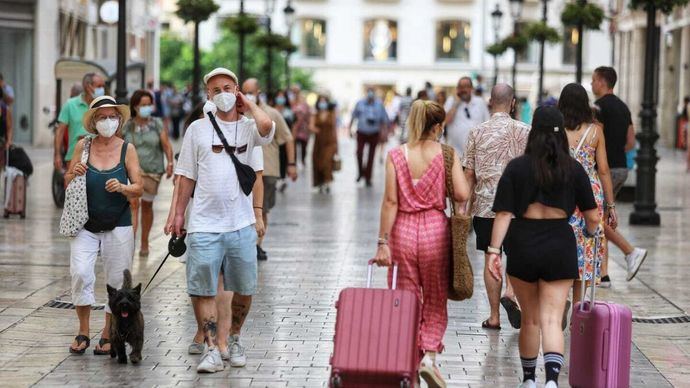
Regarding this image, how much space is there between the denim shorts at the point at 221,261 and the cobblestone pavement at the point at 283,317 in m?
0.51

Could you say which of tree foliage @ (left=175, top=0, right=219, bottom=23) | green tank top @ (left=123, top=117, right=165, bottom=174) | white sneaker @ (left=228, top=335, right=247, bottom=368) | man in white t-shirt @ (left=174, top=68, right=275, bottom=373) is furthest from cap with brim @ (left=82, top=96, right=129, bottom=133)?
tree foliage @ (left=175, top=0, right=219, bottom=23)

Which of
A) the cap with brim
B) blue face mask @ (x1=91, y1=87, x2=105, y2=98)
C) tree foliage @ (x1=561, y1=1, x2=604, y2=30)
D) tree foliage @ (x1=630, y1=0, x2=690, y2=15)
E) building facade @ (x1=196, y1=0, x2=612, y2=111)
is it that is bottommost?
the cap with brim

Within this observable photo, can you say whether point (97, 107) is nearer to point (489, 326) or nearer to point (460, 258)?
point (460, 258)

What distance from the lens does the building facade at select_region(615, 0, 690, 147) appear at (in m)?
44.9

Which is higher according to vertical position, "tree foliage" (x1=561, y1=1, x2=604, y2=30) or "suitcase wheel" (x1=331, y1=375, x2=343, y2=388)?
"tree foliage" (x1=561, y1=1, x2=604, y2=30)

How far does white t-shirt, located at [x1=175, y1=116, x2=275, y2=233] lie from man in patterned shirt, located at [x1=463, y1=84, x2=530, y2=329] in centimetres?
221

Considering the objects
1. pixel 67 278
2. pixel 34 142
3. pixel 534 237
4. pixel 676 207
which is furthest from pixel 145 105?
pixel 34 142

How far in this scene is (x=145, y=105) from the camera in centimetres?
1320

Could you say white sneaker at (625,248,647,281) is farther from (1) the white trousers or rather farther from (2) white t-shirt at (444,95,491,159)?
(2) white t-shirt at (444,95,491,159)

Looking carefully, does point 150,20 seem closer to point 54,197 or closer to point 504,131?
point 54,197

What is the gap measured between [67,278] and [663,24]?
40930mm

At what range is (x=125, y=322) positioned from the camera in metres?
8.81

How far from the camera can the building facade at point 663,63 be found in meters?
44.9

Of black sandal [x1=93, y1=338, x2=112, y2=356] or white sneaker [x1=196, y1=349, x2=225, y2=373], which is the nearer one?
white sneaker [x1=196, y1=349, x2=225, y2=373]
